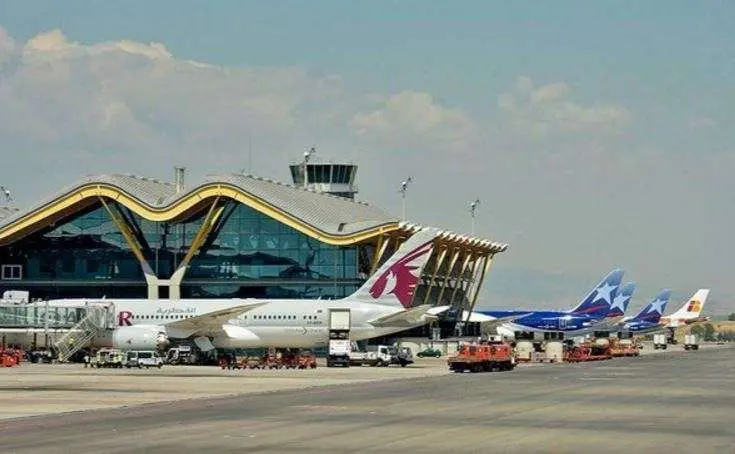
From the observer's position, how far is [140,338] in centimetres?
9394

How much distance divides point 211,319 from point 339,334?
9772 mm

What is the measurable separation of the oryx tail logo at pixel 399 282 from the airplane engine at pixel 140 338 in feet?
60.6

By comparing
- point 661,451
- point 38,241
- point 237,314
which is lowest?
point 661,451

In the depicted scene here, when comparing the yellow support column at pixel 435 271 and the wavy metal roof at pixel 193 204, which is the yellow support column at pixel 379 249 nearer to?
the wavy metal roof at pixel 193 204

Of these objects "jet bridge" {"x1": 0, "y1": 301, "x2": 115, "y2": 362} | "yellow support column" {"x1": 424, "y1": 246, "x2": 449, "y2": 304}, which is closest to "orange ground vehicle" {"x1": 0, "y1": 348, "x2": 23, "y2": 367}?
"jet bridge" {"x1": 0, "y1": 301, "x2": 115, "y2": 362}

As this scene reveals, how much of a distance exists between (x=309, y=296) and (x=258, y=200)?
1085cm

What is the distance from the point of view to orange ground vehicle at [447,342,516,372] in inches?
3329

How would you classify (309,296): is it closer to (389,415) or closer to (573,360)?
(573,360)

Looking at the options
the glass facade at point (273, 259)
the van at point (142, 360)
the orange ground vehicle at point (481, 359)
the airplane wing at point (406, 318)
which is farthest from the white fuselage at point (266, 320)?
the glass facade at point (273, 259)

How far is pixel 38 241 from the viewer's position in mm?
132250

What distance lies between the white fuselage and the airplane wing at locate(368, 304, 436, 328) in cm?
41

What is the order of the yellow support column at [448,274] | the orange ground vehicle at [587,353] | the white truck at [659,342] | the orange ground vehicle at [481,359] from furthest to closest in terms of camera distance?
the white truck at [659,342] < the yellow support column at [448,274] < the orange ground vehicle at [587,353] < the orange ground vehicle at [481,359]

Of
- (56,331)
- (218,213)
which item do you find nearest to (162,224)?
(218,213)

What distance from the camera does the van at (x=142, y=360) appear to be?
287 ft
